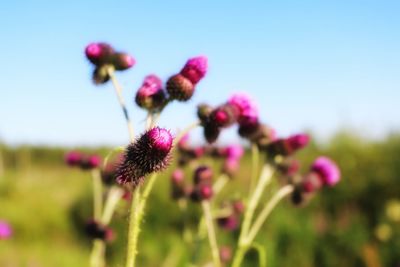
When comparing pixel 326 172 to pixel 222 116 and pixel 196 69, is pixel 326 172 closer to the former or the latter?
pixel 222 116

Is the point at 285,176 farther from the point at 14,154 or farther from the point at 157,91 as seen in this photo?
the point at 14,154

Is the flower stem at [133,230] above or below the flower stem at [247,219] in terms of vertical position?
above

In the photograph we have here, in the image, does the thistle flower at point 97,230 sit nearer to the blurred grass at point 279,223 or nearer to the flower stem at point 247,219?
the flower stem at point 247,219

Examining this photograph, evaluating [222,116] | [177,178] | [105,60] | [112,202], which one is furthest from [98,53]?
[177,178]

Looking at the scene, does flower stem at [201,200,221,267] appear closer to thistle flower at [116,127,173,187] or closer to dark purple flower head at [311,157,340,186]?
dark purple flower head at [311,157,340,186]

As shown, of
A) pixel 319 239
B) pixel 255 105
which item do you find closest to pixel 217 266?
pixel 255 105

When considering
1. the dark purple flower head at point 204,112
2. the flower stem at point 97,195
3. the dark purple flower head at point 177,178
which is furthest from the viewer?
the dark purple flower head at point 177,178

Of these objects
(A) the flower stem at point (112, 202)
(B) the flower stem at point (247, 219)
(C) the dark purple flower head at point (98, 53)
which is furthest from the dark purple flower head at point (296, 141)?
(C) the dark purple flower head at point (98, 53)
